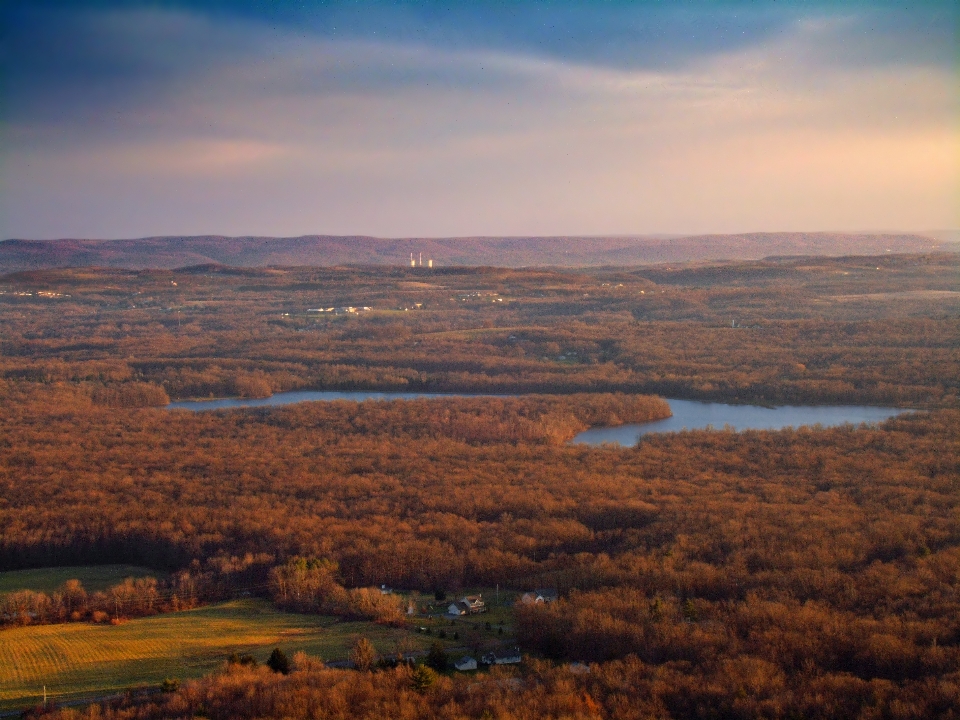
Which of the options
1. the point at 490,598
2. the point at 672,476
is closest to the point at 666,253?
the point at 672,476

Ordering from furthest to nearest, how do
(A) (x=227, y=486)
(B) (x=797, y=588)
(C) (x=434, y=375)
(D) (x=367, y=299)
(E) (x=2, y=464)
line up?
(D) (x=367, y=299)
(C) (x=434, y=375)
(E) (x=2, y=464)
(A) (x=227, y=486)
(B) (x=797, y=588)

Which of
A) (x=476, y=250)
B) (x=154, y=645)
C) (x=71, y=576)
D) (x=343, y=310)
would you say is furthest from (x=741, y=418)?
(x=476, y=250)

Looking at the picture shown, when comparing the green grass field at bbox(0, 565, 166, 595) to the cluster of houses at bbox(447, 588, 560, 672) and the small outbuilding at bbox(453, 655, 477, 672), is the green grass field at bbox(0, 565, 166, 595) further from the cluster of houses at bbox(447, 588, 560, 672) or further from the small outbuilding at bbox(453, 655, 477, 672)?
the small outbuilding at bbox(453, 655, 477, 672)

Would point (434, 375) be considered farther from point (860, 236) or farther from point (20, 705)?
point (860, 236)

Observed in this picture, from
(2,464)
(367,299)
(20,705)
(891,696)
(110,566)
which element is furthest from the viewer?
(367,299)

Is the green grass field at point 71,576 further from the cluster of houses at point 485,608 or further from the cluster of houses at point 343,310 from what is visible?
the cluster of houses at point 343,310

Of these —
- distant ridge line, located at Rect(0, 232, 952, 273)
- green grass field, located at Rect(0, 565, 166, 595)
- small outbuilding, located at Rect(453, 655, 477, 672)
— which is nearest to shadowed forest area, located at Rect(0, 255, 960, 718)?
green grass field, located at Rect(0, 565, 166, 595)

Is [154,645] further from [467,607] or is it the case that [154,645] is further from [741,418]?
[741,418]
